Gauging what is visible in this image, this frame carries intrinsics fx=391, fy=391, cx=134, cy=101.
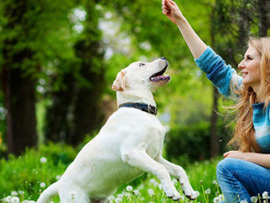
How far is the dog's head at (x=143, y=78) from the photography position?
303 centimetres

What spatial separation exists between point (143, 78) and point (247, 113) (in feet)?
3.08

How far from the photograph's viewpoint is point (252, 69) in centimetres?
311

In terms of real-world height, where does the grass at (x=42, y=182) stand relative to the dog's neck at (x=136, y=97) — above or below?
below

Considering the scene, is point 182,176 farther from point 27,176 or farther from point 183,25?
point 27,176

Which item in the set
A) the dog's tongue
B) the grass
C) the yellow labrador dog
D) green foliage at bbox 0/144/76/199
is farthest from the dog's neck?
green foliage at bbox 0/144/76/199

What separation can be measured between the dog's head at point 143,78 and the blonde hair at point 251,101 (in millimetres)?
762

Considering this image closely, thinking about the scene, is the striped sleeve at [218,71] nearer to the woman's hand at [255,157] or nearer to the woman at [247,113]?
the woman at [247,113]

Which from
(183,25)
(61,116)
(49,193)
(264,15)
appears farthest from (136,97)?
(61,116)

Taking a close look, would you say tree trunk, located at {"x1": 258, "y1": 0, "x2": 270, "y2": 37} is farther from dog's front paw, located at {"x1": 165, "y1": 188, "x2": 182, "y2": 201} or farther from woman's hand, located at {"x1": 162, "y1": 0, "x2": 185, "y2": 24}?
dog's front paw, located at {"x1": 165, "y1": 188, "x2": 182, "y2": 201}

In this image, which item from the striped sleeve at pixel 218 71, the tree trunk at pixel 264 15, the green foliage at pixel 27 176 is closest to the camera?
the striped sleeve at pixel 218 71

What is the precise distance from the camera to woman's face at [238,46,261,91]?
3.11 m

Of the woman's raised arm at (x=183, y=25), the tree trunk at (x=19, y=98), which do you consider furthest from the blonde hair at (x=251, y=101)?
the tree trunk at (x=19, y=98)

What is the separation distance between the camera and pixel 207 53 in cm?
348

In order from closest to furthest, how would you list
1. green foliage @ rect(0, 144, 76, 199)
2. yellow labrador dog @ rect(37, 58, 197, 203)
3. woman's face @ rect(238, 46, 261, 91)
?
yellow labrador dog @ rect(37, 58, 197, 203), woman's face @ rect(238, 46, 261, 91), green foliage @ rect(0, 144, 76, 199)
